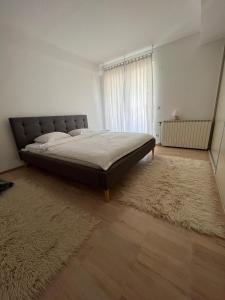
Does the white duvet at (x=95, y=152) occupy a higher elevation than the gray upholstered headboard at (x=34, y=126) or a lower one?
lower

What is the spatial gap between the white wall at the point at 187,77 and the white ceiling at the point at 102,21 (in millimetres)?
299

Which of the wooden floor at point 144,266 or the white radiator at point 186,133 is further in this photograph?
the white radiator at point 186,133

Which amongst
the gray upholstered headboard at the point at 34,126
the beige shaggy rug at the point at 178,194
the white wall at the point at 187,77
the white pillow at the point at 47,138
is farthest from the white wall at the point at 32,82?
the beige shaggy rug at the point at 178,194

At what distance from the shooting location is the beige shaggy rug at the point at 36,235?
37.5 inches

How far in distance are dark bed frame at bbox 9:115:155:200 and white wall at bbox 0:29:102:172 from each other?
0.21 meters

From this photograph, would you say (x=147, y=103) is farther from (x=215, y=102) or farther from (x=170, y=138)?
(x=215, y=102)

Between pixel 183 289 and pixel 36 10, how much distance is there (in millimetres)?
3636

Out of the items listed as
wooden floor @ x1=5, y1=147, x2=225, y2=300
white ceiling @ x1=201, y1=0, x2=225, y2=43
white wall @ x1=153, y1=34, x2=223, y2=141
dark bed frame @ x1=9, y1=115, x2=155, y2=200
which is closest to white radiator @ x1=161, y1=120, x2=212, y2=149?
white wall @ x1=153, y1=34, x2=223, y2=141

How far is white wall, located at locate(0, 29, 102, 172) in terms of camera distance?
2.59m

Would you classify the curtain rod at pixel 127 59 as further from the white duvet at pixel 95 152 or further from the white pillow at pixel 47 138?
the white pillow at pixel 47 138

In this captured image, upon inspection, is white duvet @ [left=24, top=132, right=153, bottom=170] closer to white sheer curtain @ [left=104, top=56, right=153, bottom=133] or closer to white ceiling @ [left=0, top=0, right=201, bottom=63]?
white sheer curtain @ [left=104, top=56, right=153, bottom=133]

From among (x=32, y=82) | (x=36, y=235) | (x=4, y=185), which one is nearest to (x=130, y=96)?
(x=32, y=82)

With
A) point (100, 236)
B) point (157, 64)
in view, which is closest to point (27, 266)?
point (100, 236)

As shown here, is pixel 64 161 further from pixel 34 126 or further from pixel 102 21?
pixel 102 21
